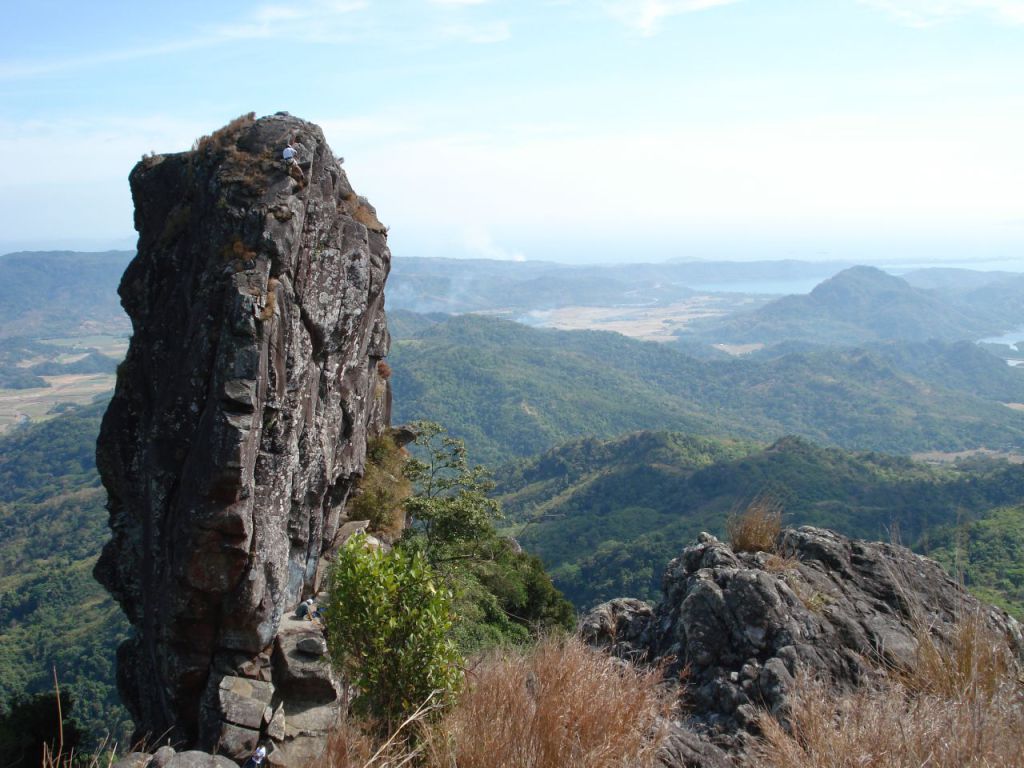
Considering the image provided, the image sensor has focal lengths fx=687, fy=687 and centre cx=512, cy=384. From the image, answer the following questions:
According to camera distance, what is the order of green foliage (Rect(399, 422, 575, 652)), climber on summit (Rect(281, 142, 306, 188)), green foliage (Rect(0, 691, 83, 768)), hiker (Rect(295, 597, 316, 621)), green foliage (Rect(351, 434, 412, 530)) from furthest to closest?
green foliage (Rect(399, 422, 575, 652)), green foliage (Rect(351, 434, 412, 530)), climber on summit (Rect(281, 142, 306, 188)), green foliage (Rect(0, 691, 83, 768)), hiker (Rect(295, 597, 316, 621))

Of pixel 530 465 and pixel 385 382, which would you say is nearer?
pixel 385 382

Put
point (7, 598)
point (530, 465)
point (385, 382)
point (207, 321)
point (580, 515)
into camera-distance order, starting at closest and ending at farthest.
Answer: point (207, 321) → point (385, 382) → point (7, 598) → point (580, 515) → point (530, 465)

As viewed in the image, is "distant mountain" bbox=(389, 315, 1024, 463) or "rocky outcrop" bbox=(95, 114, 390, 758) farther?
"distant mountain" bbox=(389, 315, 1024, 463)

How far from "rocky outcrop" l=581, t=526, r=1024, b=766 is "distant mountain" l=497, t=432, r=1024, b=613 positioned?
49.5 m

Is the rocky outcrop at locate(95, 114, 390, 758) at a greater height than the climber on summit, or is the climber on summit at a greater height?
the climber on summit

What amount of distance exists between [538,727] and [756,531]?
8.18 m

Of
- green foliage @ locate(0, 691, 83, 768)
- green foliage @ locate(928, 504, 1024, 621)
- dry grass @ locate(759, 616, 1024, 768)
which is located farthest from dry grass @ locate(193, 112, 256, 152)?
green foliage @ locate(928, 504, 1024, 621)

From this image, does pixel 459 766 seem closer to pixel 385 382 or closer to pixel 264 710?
pixel 264 710

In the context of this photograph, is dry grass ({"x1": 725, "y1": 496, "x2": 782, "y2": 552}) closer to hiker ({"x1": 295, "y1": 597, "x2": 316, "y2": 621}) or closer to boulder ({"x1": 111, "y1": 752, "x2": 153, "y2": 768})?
hiker ({"x1": 295, "y1": 597, "x2": 316, "y2": 621})

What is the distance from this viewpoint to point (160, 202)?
16.8 m

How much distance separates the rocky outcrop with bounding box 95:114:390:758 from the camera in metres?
11.6

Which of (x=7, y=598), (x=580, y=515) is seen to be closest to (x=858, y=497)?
(x=580, y=515)

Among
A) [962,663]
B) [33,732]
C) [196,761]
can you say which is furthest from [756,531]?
[33,732]

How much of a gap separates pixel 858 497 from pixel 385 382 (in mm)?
79246
